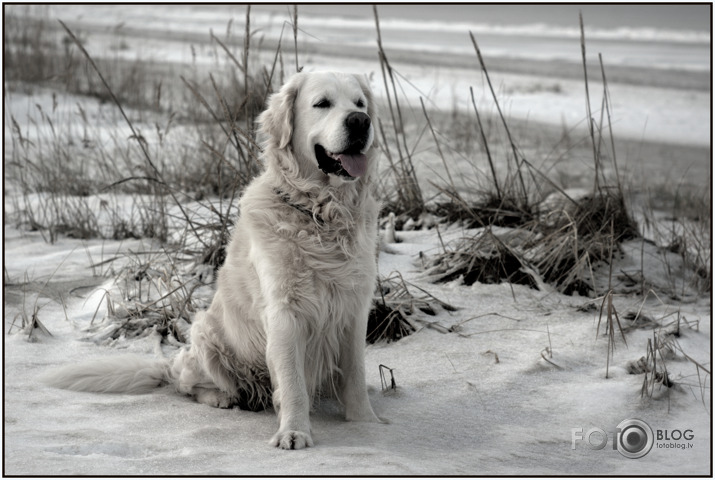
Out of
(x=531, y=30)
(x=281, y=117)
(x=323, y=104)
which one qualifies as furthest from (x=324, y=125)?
(x=531, y=30)

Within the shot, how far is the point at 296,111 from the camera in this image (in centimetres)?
331

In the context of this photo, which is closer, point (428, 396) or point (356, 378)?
point (356, 378)

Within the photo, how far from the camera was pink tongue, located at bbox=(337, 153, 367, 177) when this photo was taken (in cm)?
315

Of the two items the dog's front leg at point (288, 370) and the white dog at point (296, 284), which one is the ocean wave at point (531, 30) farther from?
the dog's front leg at point (288, 370)

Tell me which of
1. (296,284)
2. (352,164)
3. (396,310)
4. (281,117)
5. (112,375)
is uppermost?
(281,117)

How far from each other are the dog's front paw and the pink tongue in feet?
3.51

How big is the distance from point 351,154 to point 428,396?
1.18 m

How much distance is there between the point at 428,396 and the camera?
3.48 m

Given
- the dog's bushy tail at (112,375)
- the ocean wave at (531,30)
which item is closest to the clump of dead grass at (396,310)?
the dog's bushy tail at (112,375)

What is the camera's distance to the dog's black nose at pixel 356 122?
10.1 feet

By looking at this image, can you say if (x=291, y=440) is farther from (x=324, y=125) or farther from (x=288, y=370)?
(x=324, y=125)

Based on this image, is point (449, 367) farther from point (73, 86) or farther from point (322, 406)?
point (73, 86)

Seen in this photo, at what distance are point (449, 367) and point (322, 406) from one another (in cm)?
69

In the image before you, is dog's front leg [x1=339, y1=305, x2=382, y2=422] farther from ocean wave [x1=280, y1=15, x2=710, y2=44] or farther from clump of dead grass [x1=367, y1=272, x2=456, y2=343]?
ocean wave [x1=280, y1=15, x2=710, y2=44]
